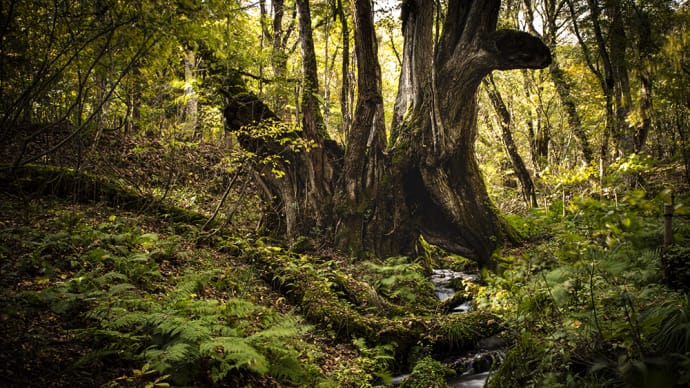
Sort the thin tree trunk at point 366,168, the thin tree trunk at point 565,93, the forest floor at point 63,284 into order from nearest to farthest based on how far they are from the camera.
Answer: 1. the forest floor at point 63,284
2. the thin tree trunk at point 366,168
3. the thin tree trunk at point 565,93

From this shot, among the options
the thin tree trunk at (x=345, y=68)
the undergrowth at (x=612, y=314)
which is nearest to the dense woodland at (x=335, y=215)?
the undergrowth at (x=612, y=314)

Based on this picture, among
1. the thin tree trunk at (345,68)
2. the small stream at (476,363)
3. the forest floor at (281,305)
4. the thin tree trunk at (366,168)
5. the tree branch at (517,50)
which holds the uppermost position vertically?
the thin tree trunk at (345,68)

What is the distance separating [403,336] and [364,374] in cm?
134

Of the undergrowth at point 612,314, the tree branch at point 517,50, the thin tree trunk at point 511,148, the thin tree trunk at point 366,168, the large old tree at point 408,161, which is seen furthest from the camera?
the thin tree trunk at point 511,148

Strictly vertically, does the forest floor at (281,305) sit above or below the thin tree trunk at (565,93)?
below

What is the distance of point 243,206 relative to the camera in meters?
10.9

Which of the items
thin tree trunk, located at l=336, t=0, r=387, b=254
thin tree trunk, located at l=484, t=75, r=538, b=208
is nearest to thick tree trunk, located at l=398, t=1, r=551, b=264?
thin tree trunk, located at l=336, t=0, r=387, b=254

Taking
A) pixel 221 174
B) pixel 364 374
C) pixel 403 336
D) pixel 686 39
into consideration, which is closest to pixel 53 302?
pixel 364 374

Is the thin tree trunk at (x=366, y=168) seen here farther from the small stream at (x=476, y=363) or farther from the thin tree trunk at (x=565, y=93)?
the thin tree trunk at (x=565, y=93)

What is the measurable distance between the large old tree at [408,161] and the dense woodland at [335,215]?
0.06 m

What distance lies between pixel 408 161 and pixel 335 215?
238 cm

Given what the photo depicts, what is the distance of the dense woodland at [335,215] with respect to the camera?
3.14 m

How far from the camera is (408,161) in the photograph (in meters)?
9.71

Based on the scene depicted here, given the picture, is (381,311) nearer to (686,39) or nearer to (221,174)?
(686,39)
